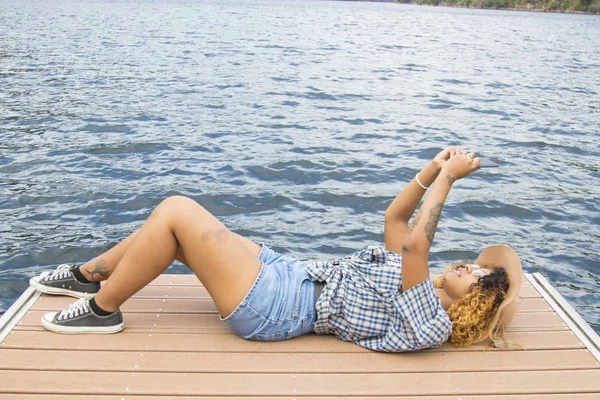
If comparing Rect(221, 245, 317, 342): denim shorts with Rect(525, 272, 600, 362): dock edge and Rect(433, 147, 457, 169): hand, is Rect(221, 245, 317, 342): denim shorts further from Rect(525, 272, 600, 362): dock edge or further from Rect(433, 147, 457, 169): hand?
Rect(525, 272, 600, 362): dock edge

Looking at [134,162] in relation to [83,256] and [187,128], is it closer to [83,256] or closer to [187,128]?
[187,128]

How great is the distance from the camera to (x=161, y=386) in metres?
3.36

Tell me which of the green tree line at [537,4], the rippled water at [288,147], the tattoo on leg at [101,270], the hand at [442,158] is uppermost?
the hand at [442,158]

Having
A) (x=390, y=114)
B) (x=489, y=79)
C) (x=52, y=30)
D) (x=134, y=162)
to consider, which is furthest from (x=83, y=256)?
(x=52, y=30)

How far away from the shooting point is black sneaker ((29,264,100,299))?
14.0 feet

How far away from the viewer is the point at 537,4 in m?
77.9

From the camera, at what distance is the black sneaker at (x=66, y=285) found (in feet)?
14.0

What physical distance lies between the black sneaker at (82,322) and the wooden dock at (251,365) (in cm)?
5

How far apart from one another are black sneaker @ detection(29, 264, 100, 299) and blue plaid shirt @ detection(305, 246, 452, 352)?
61.0 inches

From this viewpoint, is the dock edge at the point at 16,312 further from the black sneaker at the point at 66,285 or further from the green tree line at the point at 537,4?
the green tree line at the point at 537,4

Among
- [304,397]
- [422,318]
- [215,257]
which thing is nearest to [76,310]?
[215,257]

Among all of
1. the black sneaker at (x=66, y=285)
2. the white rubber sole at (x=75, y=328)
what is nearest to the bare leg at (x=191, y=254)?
the white rubber sole at (x=75, y=328)

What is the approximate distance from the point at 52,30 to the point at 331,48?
37.5ft

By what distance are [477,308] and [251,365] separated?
1.38m
